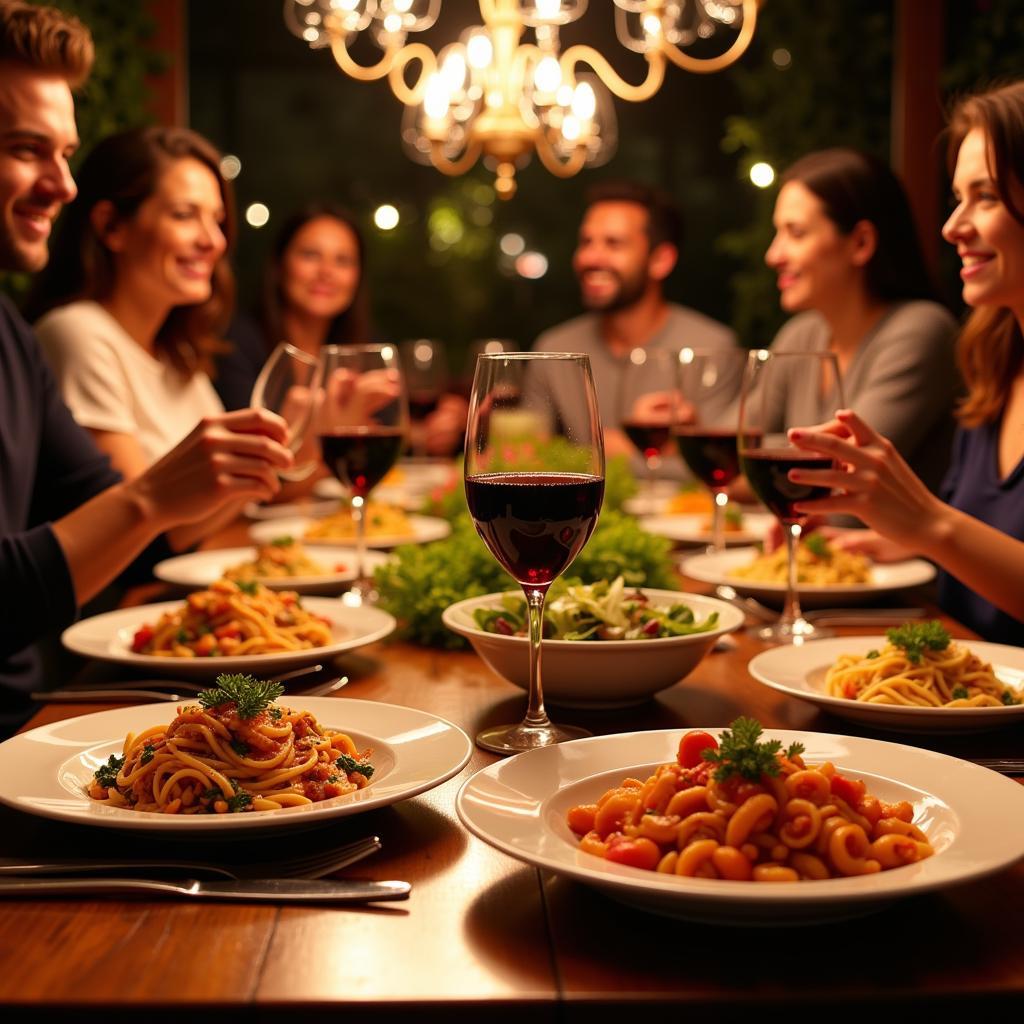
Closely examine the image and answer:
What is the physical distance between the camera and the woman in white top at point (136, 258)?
3223mm

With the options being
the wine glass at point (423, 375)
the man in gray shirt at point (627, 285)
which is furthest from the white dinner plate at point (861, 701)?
the man in gray shirt at point (627, 285)

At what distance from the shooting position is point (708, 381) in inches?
95.5

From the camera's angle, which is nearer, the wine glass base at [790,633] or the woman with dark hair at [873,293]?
the wine glass base at [790,633]

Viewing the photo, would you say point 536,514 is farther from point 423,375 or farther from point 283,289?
point 283,289

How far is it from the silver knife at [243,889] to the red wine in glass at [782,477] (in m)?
0.99

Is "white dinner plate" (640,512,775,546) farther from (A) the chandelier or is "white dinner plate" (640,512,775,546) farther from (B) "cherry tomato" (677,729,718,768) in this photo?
(A) the chandelier

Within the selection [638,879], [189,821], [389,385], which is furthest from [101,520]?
[638,879]

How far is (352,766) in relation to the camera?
1.10 meters

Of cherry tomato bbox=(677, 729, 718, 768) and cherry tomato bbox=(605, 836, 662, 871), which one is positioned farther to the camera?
cherry tomato bbox=(677, 729, 718, 768)

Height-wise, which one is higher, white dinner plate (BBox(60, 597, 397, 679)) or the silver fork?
the silver fork

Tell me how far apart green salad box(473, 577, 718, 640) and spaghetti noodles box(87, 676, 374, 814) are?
378 millimetres

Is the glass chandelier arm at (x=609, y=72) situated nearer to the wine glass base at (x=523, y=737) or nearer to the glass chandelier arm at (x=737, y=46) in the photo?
the glass chandelier arm at (x=737, y=46)

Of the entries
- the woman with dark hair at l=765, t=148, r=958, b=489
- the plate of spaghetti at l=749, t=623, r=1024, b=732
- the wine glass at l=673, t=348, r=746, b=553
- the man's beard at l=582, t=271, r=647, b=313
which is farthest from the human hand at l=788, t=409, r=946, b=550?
the man's beard at l=582, t=271, r=647, b=313

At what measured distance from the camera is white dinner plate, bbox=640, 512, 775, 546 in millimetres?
2613
